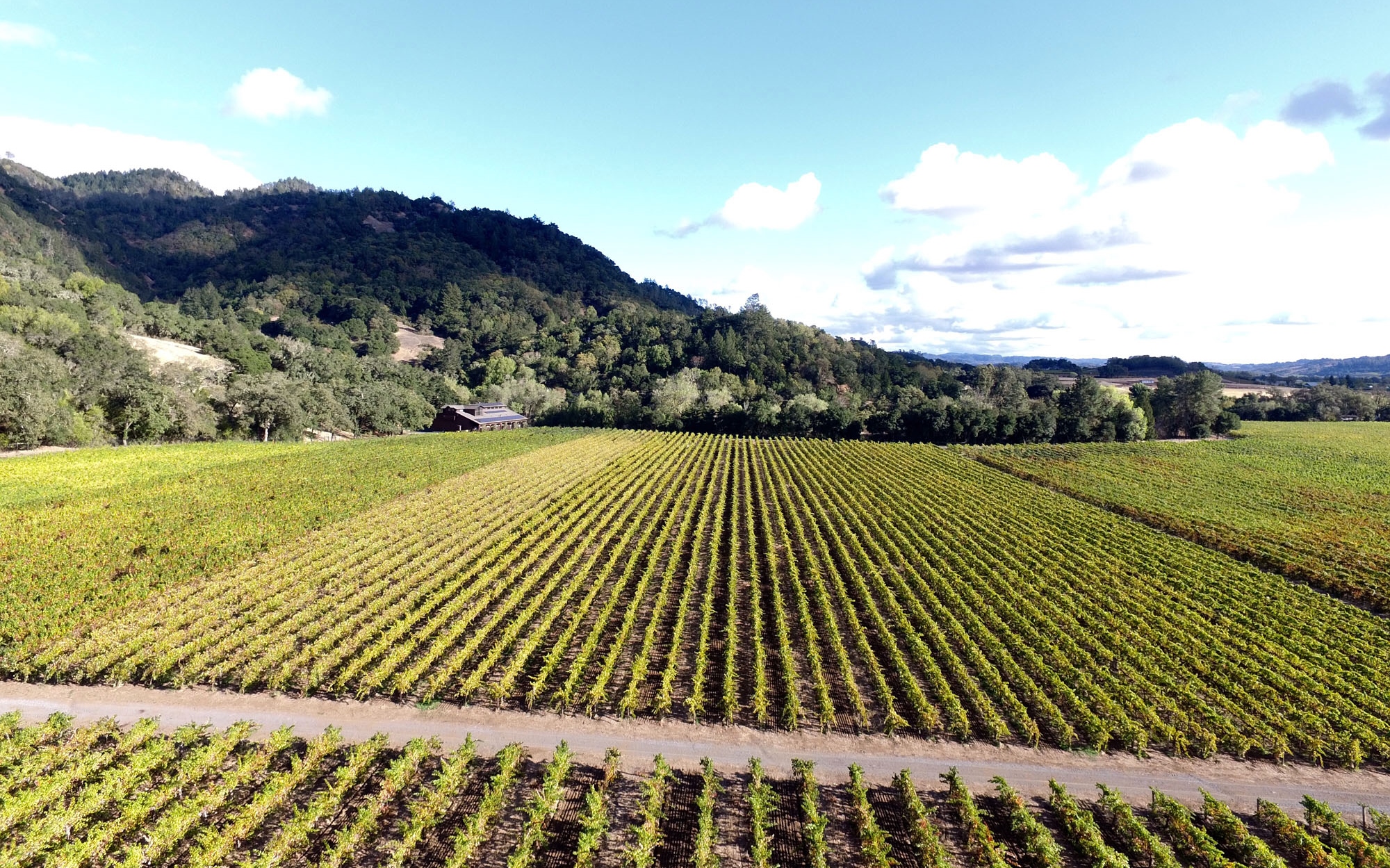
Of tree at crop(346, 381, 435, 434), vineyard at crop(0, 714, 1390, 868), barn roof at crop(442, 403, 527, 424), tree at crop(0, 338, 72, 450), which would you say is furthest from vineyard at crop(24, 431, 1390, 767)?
barn roof at crop(442, 403, 527, 424)

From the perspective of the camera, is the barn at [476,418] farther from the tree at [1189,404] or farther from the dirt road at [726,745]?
the tree at [1189,404]

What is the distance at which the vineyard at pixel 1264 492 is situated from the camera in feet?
94.7

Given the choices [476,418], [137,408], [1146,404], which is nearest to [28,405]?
[137,408]

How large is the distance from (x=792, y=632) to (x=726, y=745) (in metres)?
6.85

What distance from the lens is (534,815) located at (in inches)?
443

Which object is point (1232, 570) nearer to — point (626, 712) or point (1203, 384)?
point (626, 712)

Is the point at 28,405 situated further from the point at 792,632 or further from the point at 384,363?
the point at 384,363

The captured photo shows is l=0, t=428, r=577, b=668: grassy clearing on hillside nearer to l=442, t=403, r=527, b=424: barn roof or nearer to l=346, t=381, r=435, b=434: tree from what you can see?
l=346, t=381, r=435, b=434: tree

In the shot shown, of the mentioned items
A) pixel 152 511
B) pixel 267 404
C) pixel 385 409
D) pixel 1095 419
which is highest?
pixel 267 404

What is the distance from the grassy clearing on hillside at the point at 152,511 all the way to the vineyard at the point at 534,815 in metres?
8.83

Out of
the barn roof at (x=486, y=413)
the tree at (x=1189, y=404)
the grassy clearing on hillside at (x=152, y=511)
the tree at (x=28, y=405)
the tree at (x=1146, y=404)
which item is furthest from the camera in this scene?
the tree at (x=1146, y=404)

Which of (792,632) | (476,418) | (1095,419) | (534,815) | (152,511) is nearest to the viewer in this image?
(534,815)

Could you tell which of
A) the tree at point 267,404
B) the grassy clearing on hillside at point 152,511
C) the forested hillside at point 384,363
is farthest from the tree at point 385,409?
the grassy clearing on hillside at point 152,511

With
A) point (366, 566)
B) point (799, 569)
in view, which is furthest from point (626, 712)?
point (366, 566)
